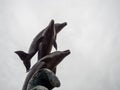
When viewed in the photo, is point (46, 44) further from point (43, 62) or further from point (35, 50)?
point (43, 62)

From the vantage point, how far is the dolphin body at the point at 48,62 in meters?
10.5

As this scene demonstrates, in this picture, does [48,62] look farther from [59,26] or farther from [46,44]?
[59,26]

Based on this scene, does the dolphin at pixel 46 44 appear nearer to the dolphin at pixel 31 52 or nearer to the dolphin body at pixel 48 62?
the dolphin at pixel 31 52

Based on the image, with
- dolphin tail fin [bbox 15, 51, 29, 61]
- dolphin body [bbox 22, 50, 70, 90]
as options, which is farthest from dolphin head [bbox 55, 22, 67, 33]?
dolphin body [bbox 22, 50, 70, 90]

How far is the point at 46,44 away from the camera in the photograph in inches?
476

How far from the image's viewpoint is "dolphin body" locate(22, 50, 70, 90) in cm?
1053

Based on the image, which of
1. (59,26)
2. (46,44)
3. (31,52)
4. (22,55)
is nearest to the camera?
(46,44)

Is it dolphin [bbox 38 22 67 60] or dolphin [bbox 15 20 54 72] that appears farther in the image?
dolphin [bbox 15 20 54 72]

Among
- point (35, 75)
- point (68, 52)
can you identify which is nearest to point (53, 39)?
point (68, 52)

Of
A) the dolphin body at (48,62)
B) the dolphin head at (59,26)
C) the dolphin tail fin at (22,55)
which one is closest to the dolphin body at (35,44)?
the dolphin tail fin at (22,55)

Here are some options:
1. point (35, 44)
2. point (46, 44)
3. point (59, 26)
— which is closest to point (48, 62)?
point (46, 44)

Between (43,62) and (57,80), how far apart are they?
4.62ft

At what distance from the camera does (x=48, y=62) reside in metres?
10.8

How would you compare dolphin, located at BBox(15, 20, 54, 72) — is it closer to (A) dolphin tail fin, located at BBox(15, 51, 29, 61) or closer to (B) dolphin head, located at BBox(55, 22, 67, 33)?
(A) dolphin tail fin, located at BBox(15, 51, 29, 61)
